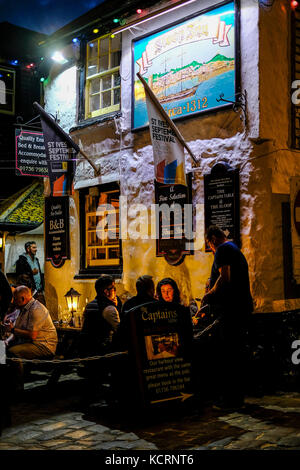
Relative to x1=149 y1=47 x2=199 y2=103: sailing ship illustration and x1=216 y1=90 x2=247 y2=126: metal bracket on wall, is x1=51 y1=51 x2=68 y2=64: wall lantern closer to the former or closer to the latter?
x1=149 y1=47 x2=199 y2=103: sailing ship illustration

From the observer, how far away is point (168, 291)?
8148 mm

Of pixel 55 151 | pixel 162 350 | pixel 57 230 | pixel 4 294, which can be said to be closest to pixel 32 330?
pixel 4 294

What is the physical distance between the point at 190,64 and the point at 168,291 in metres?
3.77

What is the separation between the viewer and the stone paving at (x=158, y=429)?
4699 millimetres

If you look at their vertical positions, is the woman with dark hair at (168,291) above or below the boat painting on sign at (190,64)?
below

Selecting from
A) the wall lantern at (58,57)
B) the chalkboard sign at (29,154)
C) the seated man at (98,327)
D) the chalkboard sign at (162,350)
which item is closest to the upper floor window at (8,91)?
the wall lantern at (58,57)

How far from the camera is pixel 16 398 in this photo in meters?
6.66

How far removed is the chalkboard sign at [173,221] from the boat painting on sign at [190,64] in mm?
1293

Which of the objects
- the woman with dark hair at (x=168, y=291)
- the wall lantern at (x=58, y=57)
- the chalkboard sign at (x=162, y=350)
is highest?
the wall lantern at (x=58, y=57)

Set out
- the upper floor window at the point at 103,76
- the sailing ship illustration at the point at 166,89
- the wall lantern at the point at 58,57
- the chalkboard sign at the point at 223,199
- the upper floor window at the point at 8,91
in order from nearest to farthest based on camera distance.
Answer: the chalkboard sign at the point at 223,199, the sailing ship illustration at the point at 166,89, the upper floor window at the point at 103,76, the wall lantern at the point at 58,57, the upper floor window at the point at 8,91

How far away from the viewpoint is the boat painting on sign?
26.5 ft

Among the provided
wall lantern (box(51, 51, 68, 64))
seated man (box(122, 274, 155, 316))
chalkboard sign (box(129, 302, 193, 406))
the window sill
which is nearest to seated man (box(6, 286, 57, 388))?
seated man (box(122, 274, 155, 316))

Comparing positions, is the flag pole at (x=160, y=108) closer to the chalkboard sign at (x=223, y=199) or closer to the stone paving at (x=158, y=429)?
the chalkboard sign at (x=223, y=199)

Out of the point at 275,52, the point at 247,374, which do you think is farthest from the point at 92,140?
the point at 247,374
